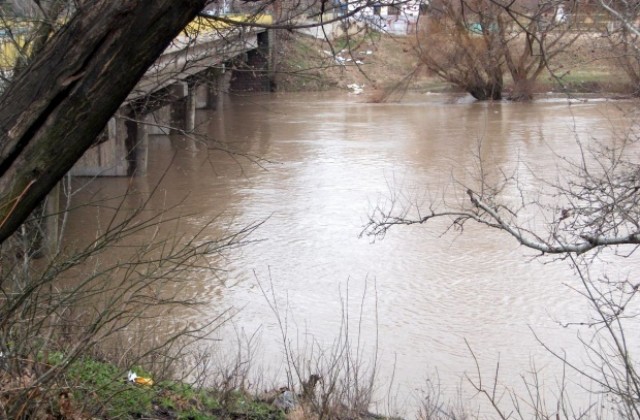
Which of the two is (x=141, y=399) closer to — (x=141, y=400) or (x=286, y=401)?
(x=141, y=400)

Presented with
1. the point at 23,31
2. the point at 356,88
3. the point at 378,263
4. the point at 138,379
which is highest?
the point at 23,31

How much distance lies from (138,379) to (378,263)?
6.77m

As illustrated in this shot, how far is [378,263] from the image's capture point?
1090 cm

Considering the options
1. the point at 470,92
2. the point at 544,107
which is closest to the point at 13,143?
the point at 544,107

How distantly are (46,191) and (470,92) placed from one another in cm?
3215

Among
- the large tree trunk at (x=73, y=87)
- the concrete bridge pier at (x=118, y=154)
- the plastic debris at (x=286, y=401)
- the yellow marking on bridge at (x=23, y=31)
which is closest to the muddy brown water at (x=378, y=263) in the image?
the concrete bridge pier at (x=118, y=154)

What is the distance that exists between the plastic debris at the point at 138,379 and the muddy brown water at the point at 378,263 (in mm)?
902

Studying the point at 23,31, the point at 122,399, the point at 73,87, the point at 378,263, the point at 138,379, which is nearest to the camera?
the point at 73,87

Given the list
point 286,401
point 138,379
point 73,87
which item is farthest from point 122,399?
point 73,87

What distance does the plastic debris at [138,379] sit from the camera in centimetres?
403

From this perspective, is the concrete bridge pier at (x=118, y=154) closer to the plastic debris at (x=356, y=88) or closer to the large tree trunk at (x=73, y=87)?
the large tree trunk at (x=73, y=87)

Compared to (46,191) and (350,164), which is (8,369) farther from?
(350,164)

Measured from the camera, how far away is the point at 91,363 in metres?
4.61

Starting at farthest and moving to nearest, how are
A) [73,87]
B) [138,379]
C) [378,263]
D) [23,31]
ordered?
[378,263]
[23,31]
[138,379]
[73,87]
